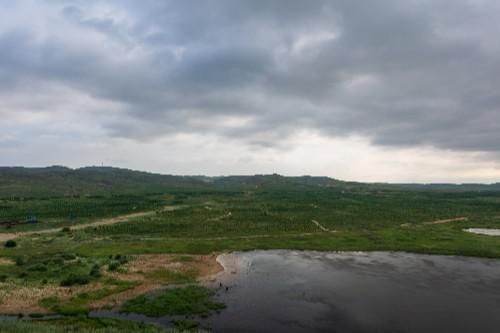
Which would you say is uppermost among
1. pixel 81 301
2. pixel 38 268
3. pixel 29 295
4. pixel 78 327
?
pixel 38 268

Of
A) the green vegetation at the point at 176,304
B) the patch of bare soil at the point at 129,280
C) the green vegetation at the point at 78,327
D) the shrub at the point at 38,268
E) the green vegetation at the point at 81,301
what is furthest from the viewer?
the shrub at the point at 38,268

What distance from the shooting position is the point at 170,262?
56.8 meters

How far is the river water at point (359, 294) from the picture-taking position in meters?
34.8

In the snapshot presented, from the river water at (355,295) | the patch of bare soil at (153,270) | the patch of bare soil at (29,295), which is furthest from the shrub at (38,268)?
the river water at (355,295)

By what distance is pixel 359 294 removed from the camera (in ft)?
143

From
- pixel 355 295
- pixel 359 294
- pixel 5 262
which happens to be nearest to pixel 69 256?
pixel 5 262

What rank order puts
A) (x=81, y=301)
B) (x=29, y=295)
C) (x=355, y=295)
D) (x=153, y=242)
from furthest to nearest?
1. (x=153, y=242)
2. (x=355, y=295)
3. (x=29, y=295)
4. (x=81, y=301)

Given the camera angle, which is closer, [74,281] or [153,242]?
[74,281]

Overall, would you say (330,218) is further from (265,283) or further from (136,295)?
(136,295)

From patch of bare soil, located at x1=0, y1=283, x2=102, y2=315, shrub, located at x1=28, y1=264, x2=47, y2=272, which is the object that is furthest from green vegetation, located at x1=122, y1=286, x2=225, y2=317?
shrub, located at x1=28, y1=264, x2=47, y2=272

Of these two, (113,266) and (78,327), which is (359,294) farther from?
(113,266)

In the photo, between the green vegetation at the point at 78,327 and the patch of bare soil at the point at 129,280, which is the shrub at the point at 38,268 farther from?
the green vegetation at the point at 78,327

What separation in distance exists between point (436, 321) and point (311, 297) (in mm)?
12329

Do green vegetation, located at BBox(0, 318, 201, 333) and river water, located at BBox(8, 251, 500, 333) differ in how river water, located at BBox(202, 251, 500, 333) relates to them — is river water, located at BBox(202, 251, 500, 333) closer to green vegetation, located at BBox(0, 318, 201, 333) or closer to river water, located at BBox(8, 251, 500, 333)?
river water, located at BBox(8, 251, 500, 333)
